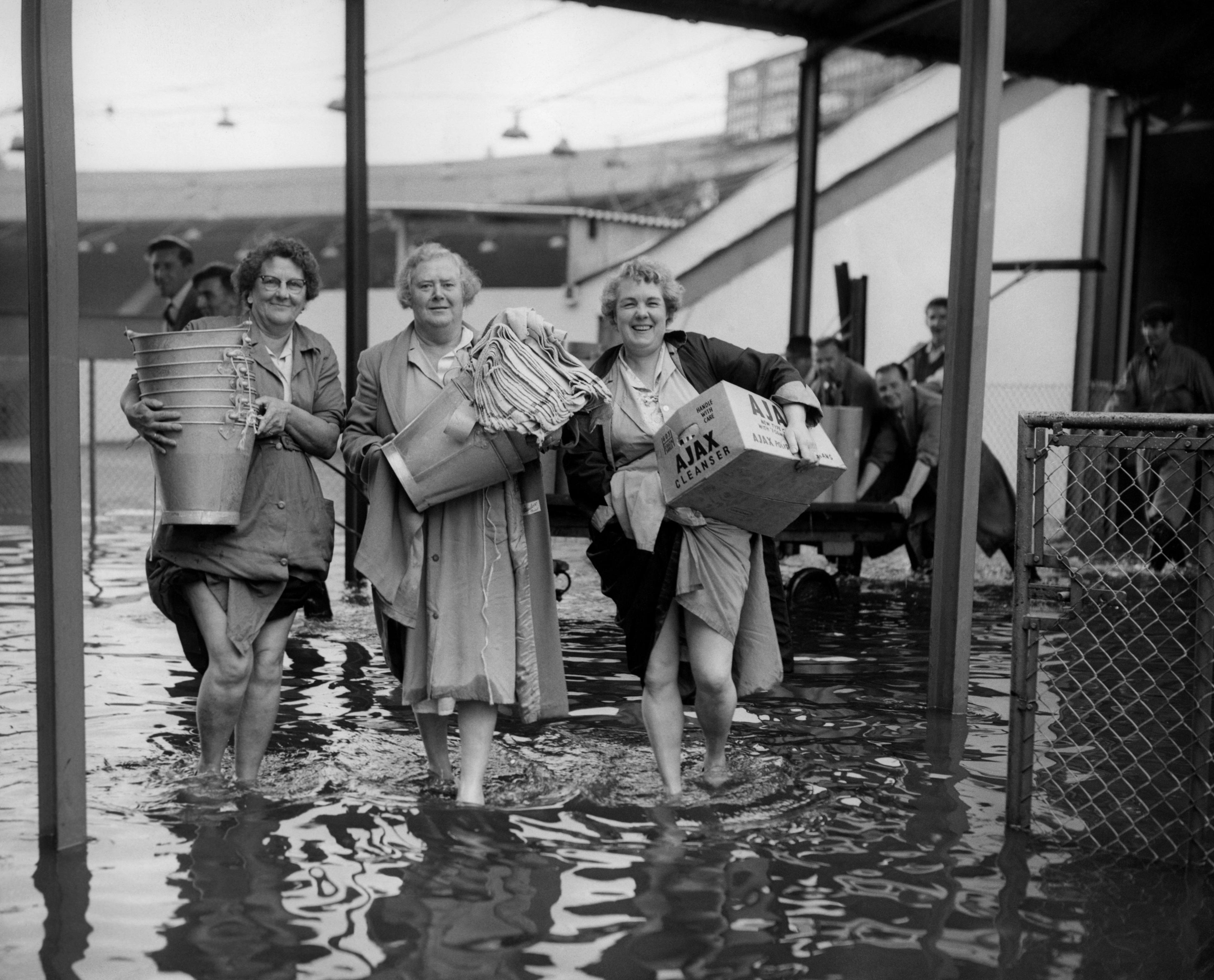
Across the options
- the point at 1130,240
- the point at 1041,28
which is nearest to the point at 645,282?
the point at 1041,28

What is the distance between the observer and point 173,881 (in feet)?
13.0

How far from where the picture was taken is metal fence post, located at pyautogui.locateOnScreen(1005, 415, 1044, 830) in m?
4.25

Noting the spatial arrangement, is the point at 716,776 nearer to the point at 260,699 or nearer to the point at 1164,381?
the point at 260,699

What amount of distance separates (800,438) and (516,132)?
619 inches

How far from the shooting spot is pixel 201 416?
449 cm

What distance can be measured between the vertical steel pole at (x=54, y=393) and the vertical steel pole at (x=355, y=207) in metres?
4.74

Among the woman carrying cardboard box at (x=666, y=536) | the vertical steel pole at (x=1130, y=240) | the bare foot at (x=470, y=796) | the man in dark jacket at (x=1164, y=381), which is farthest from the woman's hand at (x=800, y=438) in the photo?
the vertical steel pole at (x=1130, y=240)

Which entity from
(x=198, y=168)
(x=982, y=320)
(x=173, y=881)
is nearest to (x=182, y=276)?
(x=982, y=320)

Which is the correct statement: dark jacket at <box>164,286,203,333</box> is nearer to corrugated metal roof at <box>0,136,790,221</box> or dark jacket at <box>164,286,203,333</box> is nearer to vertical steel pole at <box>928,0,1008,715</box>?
vertical steel pole at <box>928,0,1008,715</box>

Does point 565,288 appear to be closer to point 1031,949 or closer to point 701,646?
point 701,646

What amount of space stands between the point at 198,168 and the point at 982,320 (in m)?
28.8

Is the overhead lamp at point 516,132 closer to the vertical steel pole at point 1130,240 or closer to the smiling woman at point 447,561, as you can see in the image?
the vertical steel pole at point 1130,240

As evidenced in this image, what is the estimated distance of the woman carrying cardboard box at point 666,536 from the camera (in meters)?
4.78

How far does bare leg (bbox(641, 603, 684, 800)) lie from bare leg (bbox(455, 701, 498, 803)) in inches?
20.8
